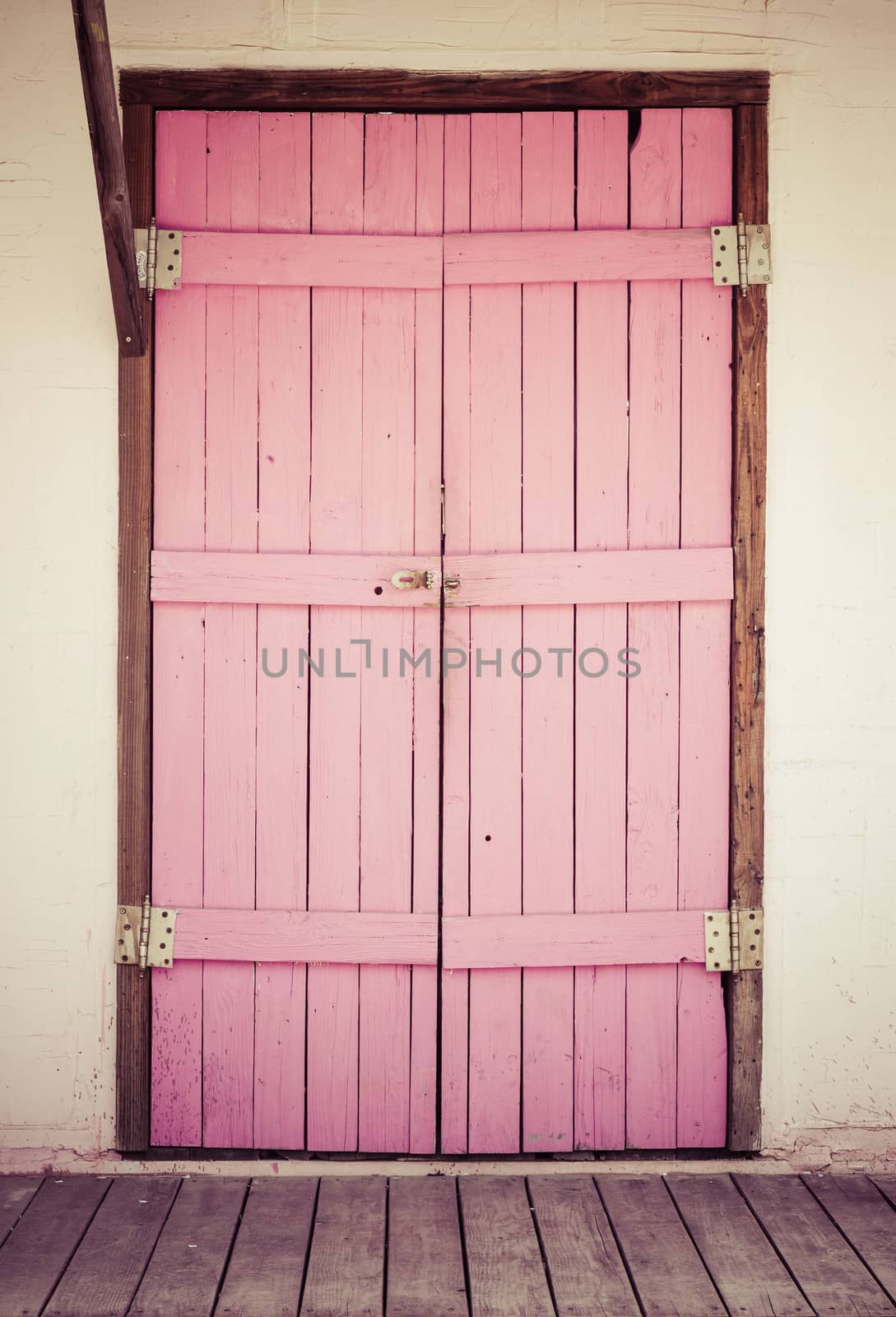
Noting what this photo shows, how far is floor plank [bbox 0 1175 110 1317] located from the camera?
6.96 ft

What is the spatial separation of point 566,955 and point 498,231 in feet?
5.75

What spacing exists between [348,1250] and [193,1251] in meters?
0.32

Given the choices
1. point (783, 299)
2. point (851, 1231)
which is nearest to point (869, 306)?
point (783, 299)

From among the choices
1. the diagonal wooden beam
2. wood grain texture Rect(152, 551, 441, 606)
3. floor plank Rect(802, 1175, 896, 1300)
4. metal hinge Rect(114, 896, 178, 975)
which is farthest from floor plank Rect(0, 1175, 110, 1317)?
the diagonal wooden beam

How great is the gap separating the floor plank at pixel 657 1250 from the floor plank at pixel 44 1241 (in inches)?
45.8

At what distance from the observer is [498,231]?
2.61 metres

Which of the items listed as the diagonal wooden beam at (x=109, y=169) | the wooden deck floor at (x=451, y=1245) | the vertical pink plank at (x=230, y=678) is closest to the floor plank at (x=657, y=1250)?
the wooden deck floor at (x=451, y=1245)

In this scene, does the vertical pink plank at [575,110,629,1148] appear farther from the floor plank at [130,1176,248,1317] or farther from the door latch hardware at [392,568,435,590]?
the floor plank at [130,1176,248,1317]

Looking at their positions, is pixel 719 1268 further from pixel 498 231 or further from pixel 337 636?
pixel 498 231

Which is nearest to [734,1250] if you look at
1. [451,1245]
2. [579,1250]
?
[579,1250]

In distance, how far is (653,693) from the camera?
2.65 meters

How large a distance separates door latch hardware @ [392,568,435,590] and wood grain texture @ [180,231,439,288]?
0.69 meters

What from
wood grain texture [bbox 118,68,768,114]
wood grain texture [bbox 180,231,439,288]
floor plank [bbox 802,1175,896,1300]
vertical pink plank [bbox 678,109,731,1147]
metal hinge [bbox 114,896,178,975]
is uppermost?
wood grain texture [bbox 118,68,768,114]

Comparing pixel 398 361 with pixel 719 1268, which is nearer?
pixel 719 1268
